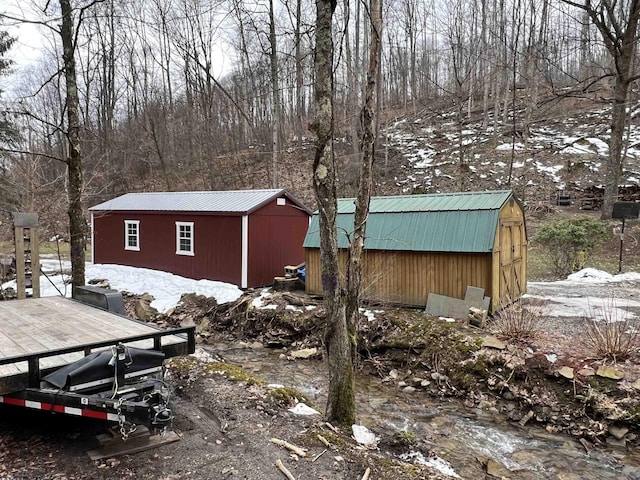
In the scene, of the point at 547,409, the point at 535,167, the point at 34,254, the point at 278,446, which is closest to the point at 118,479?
the point at 278,446

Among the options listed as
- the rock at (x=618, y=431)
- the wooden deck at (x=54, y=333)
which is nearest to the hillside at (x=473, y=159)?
the rock at (x=618, y=431)

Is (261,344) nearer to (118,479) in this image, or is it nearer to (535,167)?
(118,479)

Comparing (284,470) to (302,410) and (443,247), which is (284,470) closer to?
(302,410)

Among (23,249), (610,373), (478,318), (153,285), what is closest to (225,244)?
(153,285)

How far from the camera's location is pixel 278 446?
147 inches

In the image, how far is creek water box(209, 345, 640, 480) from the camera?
4.91 meters

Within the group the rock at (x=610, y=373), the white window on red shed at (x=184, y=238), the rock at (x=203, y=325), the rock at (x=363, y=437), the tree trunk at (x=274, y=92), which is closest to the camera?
the rock at (x=363, y=437)

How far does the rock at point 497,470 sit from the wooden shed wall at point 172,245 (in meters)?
8.74

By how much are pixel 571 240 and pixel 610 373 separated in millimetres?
7553

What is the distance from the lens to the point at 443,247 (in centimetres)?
921

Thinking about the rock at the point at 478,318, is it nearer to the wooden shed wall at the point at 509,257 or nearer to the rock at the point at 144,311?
the wooden shed wall at the point at 509,257

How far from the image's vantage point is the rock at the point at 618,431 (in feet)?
18.1

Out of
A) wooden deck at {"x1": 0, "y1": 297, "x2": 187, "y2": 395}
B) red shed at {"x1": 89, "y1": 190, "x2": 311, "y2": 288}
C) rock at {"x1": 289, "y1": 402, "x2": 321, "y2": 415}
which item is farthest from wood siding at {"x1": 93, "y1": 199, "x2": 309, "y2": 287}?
rock at {"x1": 289, "y1": 402, "x2": 321, "y2": 415}

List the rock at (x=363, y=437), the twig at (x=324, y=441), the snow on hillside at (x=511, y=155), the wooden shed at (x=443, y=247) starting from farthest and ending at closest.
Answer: the snow on hillside at (x=511, y=155), the wooden shed at (x=443, y=247), the rock at (x=363, y=437), the twig at (x=324, y=441)
